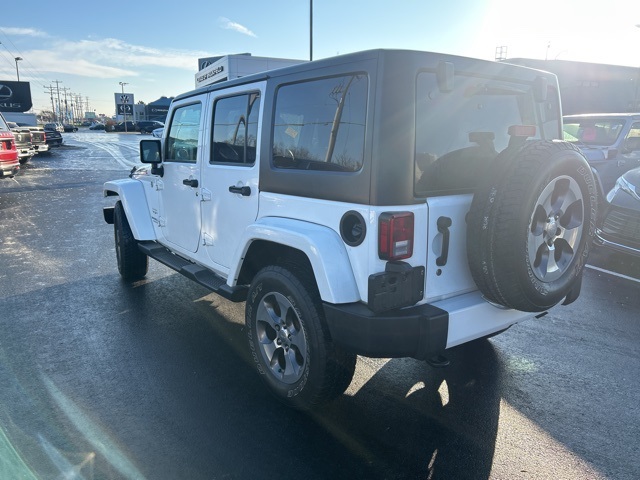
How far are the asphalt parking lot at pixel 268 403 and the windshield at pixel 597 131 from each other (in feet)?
17.5

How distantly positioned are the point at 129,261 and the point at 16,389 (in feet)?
7.80

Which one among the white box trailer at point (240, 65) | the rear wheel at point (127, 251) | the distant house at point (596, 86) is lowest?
the rear wheel at point (127, 251)

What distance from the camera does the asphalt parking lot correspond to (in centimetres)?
260

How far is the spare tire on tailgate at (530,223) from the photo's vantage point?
247cm

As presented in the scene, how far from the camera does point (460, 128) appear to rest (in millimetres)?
2805

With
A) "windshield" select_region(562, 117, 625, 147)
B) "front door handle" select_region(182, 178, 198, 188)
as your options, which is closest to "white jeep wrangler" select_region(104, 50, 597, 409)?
"front door handle" select_region(182, 178, 198, 188)

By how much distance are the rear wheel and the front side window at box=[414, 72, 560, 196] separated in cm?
393

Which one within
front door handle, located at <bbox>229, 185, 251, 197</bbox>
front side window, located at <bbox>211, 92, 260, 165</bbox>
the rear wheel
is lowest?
the rear wheel

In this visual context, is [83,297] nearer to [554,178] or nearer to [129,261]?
[129,261]

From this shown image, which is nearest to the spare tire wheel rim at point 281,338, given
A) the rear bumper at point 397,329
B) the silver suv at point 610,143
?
the rear bumper at point 397,329

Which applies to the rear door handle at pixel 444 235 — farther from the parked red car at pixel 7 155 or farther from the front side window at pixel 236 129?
the parked red car at pixel 7 155

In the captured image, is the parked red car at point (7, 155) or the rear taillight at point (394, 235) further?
the parked red car at point (7, 155)

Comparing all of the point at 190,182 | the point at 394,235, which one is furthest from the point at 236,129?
the point at 394,235

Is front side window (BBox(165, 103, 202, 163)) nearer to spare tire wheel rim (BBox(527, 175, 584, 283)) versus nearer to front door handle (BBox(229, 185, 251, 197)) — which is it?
front door handle (BBox(229, 185, 251, 197))
